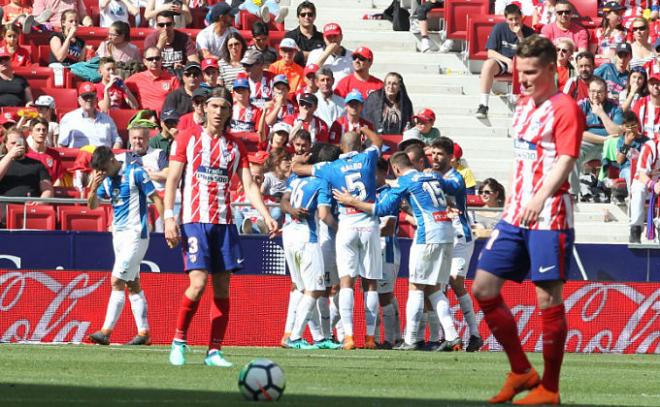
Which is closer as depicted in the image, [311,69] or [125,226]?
[125,226]

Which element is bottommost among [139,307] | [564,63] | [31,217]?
[139,307]

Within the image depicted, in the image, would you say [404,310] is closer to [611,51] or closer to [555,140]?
[611,51]

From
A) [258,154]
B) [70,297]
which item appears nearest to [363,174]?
[258,154]

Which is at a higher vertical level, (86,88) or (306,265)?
(86,88)

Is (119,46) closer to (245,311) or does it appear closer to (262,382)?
(245,311)

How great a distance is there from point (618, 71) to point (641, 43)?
2.96 feet

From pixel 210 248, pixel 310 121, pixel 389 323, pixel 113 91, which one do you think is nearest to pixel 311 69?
pixel 310 121

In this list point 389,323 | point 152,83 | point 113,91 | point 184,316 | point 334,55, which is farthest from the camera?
point 334,55

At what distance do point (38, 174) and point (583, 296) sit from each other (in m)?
6.96

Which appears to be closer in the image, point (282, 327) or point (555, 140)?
point (555, 140)

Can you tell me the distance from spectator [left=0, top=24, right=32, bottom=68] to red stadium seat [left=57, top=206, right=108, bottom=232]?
425 cm

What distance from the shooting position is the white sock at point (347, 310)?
1552 centimetres

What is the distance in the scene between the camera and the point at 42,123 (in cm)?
1764

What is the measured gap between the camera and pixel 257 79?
65.6 ft
